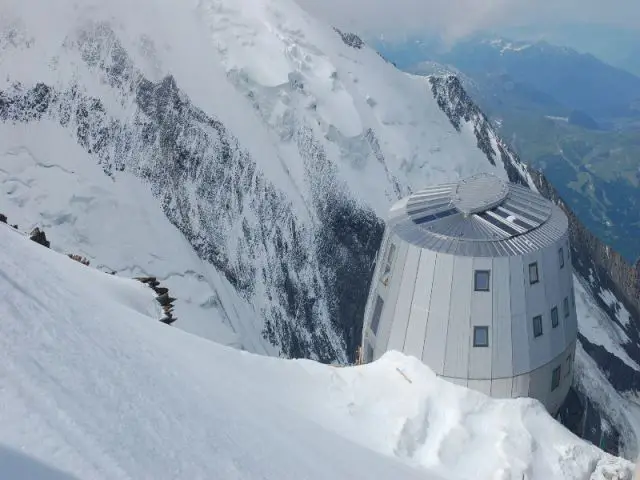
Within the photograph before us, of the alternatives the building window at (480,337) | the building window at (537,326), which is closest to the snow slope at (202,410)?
the building window at (480,337)

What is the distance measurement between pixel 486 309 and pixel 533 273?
2.05 meters

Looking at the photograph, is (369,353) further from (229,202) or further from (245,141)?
(245,141)

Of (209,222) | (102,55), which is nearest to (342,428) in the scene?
(209,222)

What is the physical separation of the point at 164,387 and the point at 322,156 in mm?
43998

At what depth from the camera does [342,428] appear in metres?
13.5

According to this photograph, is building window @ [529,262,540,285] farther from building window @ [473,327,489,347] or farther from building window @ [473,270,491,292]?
building window @ [473,327,489,347]

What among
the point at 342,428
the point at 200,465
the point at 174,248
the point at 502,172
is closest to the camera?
the point at 200,465

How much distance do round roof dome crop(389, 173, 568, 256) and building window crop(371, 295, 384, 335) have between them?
2.92m

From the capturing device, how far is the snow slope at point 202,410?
24.5ft

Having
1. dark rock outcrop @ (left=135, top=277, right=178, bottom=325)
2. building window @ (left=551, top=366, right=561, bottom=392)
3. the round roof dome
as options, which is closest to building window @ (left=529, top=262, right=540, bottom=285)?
the round roof dome

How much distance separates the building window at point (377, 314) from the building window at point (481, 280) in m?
4.12

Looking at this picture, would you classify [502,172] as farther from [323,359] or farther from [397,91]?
[323,359]

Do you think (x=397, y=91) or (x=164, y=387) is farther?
(x=397, y=91)

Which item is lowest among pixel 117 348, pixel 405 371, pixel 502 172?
pixel 502 172
